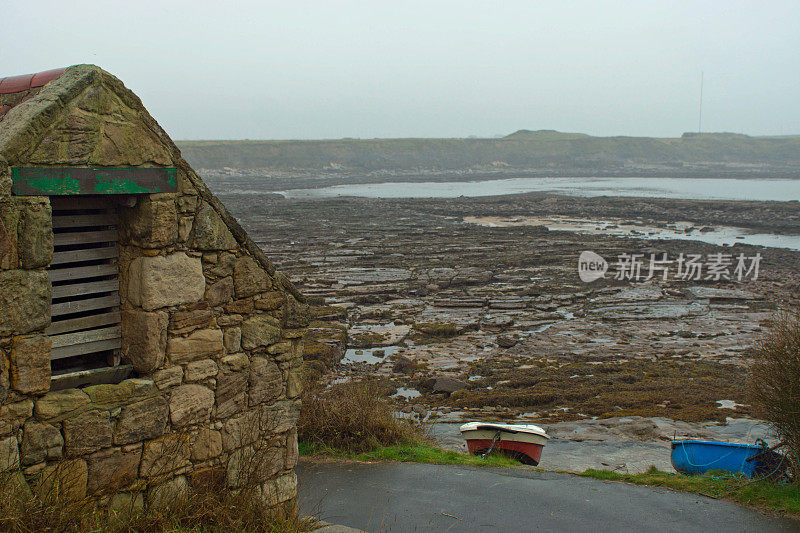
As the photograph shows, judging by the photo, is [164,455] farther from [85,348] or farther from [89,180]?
[89,180]

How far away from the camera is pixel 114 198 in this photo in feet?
18.4

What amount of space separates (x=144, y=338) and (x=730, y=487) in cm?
804

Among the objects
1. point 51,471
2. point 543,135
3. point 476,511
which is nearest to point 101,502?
point 51,471

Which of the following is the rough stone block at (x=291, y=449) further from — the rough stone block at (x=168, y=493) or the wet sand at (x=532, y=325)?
the wet sand at (x=532, y=325)

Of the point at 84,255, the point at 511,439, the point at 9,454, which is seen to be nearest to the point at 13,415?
the point at 9,454

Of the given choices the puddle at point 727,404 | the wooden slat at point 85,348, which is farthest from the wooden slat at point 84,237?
the puddle at point 727,404

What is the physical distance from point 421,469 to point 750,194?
7873cm

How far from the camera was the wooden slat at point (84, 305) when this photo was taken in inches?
207

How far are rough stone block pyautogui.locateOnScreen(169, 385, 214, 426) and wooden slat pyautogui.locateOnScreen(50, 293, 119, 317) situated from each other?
35.1 inches

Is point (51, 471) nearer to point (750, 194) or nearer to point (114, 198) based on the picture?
point (114, 198)

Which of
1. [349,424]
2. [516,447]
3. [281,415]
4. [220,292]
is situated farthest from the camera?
[516,447]

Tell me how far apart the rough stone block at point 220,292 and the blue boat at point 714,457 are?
25.5 feet

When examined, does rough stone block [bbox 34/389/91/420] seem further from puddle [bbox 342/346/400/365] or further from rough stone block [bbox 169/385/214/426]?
puddle [bbox 342/346/400/365]

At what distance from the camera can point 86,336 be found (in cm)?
546
